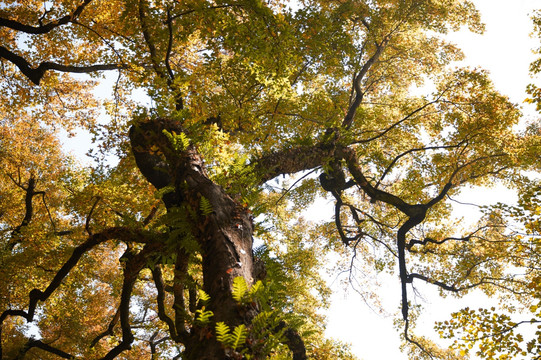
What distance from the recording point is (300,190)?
1201cm

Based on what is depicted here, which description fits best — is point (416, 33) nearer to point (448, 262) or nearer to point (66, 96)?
point (448, 262)

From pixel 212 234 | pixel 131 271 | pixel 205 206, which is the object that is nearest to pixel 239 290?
pixel 212 234

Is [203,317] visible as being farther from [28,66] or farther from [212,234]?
[28,66]

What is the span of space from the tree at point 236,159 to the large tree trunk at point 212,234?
0.06ft

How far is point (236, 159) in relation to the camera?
183 inches

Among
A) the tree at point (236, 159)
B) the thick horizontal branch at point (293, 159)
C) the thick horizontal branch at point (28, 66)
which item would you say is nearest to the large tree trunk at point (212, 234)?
the tree at point (236, 159)

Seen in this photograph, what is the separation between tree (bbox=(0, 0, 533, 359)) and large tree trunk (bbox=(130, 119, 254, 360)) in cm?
2

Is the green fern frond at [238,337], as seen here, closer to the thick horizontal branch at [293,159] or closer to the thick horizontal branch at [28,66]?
the thick horizontal branch at [293,159]

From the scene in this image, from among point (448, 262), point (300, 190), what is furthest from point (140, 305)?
point (448, 262)

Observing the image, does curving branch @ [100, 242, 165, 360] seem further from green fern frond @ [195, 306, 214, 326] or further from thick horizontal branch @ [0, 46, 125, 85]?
thick horizontal branch @ [0, 46, 125, 85]

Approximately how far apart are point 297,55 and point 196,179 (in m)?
3.51

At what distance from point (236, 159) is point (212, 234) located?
4.56 feet

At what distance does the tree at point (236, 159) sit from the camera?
4.14 m

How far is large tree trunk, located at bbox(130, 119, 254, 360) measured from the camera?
108 inches
